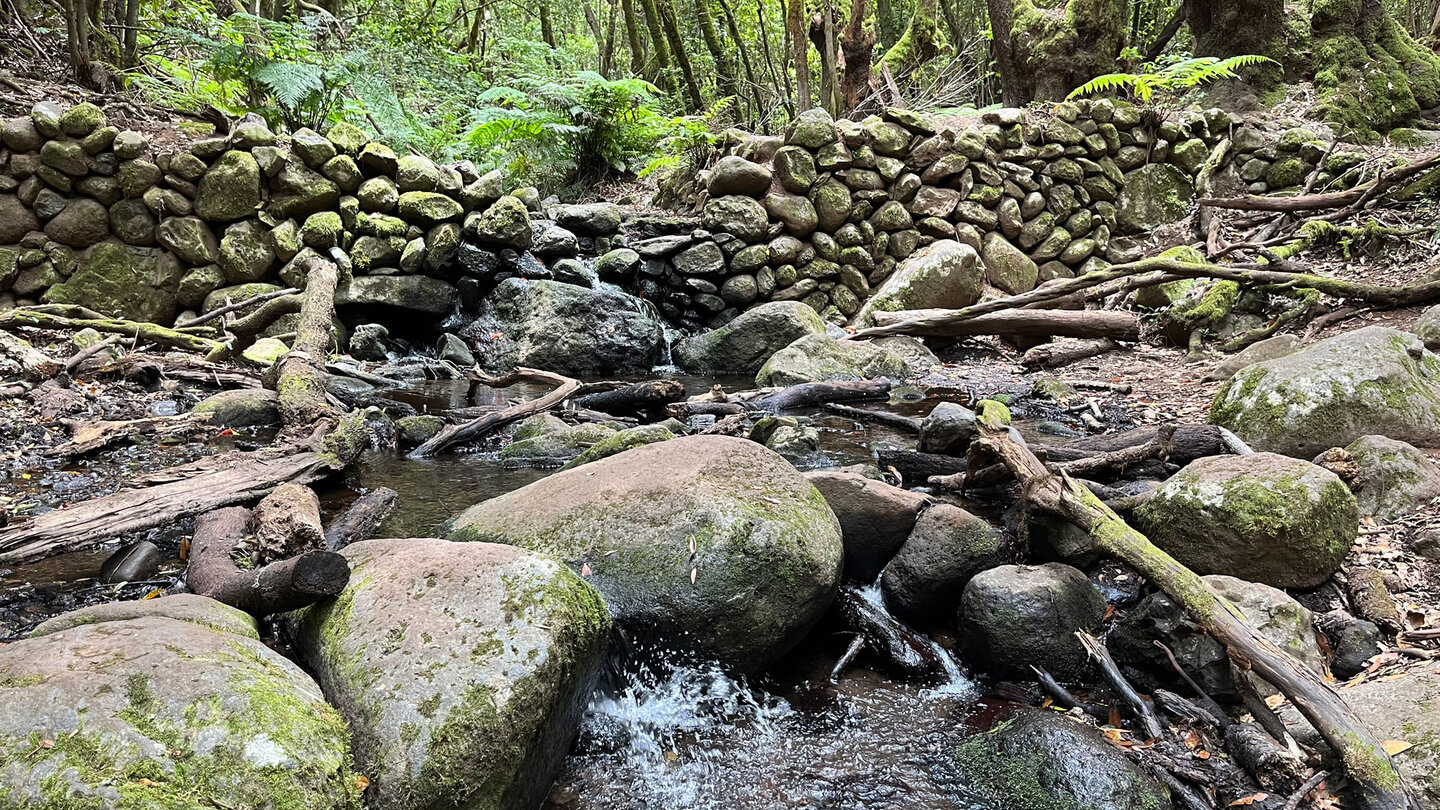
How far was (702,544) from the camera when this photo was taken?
8.73 ft

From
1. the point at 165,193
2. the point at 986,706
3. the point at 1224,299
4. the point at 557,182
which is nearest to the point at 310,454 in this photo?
the point at 986,706

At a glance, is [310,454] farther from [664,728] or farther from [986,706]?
[986,706]

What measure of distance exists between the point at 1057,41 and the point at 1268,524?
Result: 9522 mm

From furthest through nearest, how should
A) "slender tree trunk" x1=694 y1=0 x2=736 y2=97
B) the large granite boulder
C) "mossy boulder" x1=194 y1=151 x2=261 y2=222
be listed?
1. "slender tree trunk" x1=694 y1=0 x2=736 y2=97
2. the large granite boulder
3. "mossy boulder" x1=194 y1=151 x2=261 y2=222

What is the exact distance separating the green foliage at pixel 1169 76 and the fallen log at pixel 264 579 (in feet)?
32.7

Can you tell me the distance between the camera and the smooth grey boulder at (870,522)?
10.6 ft

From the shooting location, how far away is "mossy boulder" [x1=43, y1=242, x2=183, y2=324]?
23.0 feet

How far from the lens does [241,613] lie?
2.21 metres

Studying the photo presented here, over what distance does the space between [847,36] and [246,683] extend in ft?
37.2

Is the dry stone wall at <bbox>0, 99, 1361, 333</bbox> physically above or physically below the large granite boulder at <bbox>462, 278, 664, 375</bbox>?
above

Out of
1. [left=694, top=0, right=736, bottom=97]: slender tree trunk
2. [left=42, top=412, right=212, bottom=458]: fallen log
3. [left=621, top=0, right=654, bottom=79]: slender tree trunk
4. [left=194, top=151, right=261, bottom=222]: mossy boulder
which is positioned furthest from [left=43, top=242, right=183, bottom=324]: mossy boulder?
[left=694, top=0, right=736, bottom=97]: slender tree trunk

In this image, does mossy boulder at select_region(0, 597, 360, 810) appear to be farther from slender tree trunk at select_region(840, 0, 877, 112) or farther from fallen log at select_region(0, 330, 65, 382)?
slender tree trunk at select_region(840, 0, 877, 112)

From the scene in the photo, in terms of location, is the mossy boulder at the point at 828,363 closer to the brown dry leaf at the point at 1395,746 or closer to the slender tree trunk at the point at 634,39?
the brown dry leaf at the point at 1395,746

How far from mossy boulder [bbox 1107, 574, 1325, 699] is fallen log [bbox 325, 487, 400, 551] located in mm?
2999
